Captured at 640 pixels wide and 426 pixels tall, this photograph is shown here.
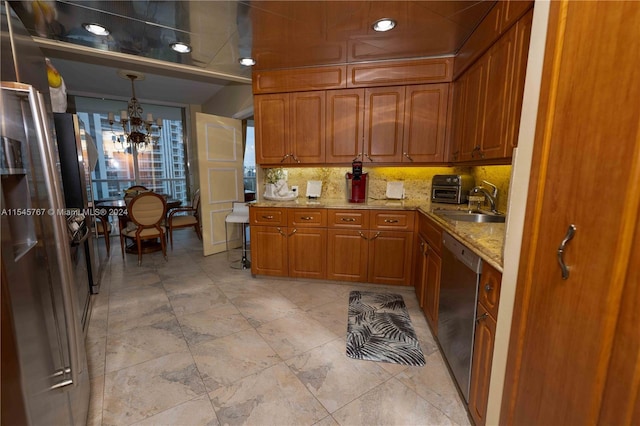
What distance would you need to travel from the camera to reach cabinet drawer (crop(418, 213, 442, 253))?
2.09 meters

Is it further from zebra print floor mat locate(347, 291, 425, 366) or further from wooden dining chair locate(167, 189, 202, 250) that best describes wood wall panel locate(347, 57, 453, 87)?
wooden dining chair locate(167, 189, 202, 250)

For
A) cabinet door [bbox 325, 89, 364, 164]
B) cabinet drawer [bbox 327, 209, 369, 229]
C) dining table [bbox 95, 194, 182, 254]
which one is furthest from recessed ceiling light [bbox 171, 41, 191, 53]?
dining table [bbox 95, 194, 182, 254]

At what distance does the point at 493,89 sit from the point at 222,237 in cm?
388

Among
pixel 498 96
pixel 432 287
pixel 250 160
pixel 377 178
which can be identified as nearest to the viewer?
pixel 498 96

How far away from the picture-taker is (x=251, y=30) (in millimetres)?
2312

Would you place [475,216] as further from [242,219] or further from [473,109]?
[242,219]

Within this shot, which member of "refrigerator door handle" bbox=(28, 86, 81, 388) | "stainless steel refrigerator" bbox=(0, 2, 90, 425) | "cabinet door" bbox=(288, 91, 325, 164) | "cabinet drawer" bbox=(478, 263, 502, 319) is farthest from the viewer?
"cabinet door" bbox=(288, 91, 325, 164)

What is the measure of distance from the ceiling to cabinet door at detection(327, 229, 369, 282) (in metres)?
1.79

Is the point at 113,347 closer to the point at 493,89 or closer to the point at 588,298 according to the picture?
the point at 588,298

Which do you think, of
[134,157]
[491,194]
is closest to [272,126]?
[491,194]

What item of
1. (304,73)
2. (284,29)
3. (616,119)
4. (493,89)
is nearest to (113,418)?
(616,119)

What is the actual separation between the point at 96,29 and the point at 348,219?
2.76 metres

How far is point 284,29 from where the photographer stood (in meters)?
2.30

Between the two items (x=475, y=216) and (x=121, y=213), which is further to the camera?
(x=121, y=213)
